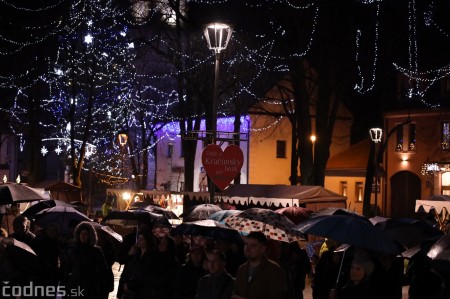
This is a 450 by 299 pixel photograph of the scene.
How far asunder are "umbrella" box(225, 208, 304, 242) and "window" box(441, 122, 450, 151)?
1610 inches

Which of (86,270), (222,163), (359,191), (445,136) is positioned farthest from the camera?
(359,191)

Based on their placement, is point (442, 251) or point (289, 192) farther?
point (289, 192)

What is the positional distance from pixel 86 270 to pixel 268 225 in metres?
2.59

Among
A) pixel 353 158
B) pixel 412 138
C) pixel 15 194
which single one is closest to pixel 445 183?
pixel 412 138

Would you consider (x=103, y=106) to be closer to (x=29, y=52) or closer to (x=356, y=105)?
(x=29, y=52)

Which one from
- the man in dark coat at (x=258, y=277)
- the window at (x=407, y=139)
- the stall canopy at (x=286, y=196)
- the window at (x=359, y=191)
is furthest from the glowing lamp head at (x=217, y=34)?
the window at (x=359, y=191)

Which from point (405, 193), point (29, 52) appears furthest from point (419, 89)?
point (29, 52)

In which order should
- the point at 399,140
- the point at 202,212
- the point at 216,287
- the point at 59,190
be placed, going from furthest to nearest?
the point at 399,140, the point at 59,190, the point at 202,212, the point at 216,287

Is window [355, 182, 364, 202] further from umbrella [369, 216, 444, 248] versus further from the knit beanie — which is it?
the knit beanie

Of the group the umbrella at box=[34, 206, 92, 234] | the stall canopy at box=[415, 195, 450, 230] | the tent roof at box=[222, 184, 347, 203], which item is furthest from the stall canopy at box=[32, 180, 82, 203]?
the umbrella at box=[34, 206, 92, 234]

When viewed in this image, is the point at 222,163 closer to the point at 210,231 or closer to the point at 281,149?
the point at 210,231

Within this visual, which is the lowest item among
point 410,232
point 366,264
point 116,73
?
point 366,264

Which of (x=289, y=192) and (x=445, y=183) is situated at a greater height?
(x=445, y=183)

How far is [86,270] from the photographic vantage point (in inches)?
441
